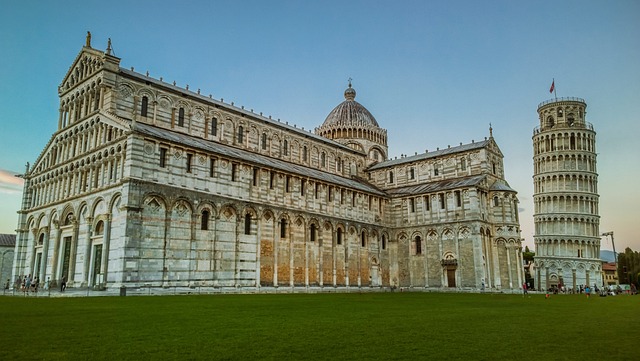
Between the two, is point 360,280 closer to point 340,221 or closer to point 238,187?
point 340,221

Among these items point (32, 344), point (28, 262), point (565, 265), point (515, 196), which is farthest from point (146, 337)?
point (565, 265)

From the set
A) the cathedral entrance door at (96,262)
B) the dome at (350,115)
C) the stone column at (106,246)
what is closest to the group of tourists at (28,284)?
the cathedral entrance door at (96,262)

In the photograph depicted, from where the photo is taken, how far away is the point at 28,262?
4181 centimetres

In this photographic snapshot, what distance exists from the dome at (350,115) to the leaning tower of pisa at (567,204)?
27660 millimetres

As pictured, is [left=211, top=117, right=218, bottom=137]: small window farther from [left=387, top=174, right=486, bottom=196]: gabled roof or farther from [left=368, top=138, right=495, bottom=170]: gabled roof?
[left=368, top=138, right=495, bottom=170]: gabled roof

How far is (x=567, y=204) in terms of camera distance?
71125 millimetres

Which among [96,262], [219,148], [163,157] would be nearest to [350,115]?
[219,148]

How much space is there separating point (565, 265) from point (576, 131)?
1990 cm

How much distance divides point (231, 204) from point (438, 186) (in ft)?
83.8

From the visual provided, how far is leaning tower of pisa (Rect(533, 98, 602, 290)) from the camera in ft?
229

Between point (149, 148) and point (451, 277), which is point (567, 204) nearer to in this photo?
point (451, 277)

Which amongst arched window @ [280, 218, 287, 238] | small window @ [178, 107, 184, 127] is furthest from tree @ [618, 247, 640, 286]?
small window @ [178, 107, 184, 127]

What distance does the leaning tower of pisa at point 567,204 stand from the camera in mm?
69812

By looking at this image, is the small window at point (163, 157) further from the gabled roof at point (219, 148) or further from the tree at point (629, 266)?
the tree at point (629, 266)
